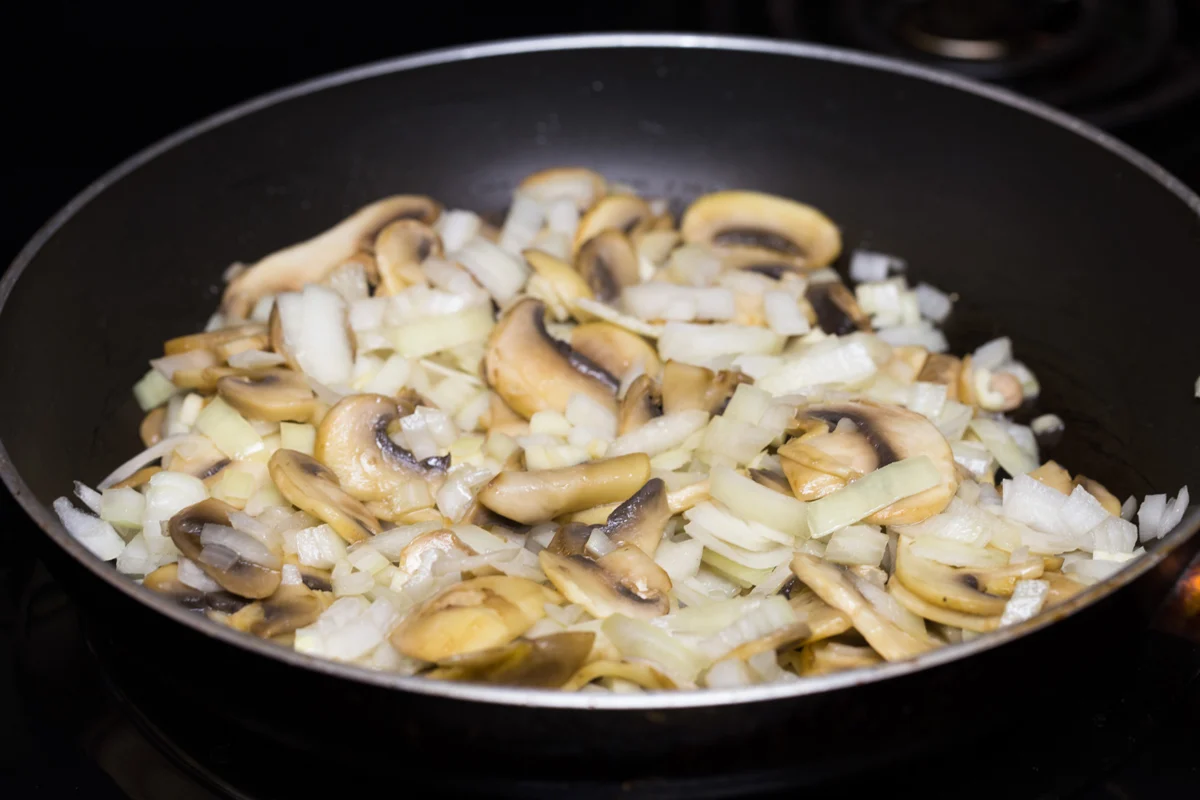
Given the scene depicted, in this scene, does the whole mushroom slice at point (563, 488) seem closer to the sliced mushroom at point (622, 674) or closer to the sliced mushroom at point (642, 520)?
the sliced mushroom at point (642, 520)

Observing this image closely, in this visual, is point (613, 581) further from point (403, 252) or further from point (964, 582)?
point (403, 252)

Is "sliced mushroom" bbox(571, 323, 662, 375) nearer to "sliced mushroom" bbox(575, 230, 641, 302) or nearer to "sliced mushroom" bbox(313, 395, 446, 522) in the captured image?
"sliced mushroom" bbox(575, 230, 641, 302)

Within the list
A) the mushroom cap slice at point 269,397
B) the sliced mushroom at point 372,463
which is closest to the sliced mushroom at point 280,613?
the sliced mushroom at point 372,463

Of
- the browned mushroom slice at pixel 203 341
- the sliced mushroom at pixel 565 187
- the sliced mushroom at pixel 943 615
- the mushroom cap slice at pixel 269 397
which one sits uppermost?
the sliced mushroom at pixel 565 187

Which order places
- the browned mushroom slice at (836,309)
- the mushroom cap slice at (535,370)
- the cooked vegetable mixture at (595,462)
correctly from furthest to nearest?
1. the browned mushroom slice at (836,309)
2. the mushroom cap slice at (535,370)
3. the cooked vegetable mixture at (595,462)

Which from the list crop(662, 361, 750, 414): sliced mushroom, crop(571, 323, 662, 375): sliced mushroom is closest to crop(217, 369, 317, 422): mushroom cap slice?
Answer: crop(571, 323, 662, 375): sliced mushroom

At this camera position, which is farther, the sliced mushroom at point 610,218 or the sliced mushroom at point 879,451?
the sliced mushroom at point 610,218

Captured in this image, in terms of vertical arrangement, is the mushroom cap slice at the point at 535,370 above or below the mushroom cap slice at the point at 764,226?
below

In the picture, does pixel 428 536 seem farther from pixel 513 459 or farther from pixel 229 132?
pixel 229 132
